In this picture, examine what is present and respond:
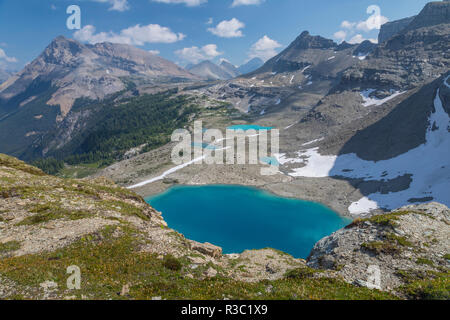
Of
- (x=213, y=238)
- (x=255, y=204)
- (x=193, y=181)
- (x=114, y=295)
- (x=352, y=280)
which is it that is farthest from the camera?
(x=193, y=181)

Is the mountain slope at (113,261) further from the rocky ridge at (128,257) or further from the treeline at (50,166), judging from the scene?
the treeline at (50,166)

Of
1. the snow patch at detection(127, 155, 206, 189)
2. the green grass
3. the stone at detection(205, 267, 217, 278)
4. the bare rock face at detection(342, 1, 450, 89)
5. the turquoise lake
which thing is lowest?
the turquoise lake

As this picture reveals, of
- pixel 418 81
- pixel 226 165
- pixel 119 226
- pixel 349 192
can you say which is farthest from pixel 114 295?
pixel 418 81

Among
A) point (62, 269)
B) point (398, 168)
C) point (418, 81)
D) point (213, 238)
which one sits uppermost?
point (418, 81)

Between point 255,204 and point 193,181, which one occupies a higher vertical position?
point 193,181

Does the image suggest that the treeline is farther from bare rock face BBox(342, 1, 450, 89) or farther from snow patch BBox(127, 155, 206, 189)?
bare rock face BBox(342, 1, 450, 89)

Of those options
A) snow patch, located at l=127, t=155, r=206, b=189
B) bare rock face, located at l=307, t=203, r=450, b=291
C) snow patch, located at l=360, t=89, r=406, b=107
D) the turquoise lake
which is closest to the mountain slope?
bare rock face, located at l=307, t=203, r=450, b=291
